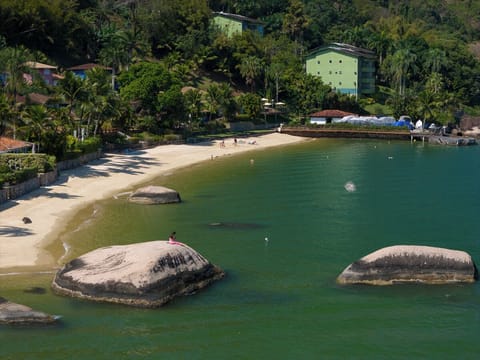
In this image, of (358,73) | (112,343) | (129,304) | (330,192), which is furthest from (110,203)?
(358,73)

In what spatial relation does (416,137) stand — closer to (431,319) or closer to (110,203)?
A: (110,203)

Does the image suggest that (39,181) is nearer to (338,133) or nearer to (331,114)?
(338,133)

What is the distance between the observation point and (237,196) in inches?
2731

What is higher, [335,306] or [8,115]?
[8,115]

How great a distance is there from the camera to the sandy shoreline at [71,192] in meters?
46.6

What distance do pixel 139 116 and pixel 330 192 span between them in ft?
152

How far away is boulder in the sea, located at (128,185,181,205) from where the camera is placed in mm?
63469

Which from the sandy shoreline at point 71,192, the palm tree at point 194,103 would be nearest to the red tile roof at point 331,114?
the sandy shoreline at point 71,192

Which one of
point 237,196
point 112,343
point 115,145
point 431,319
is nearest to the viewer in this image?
point 112,343

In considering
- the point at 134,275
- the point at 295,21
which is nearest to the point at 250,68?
the point at 295,21

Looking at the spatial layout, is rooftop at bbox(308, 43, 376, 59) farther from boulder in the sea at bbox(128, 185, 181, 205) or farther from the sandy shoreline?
boulder in the sea at bbox(128, 185, 181, 205)

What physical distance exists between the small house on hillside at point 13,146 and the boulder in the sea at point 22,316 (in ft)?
122

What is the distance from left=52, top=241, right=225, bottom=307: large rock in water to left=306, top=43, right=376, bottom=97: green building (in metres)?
123

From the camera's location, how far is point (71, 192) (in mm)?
66562
